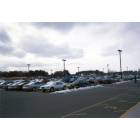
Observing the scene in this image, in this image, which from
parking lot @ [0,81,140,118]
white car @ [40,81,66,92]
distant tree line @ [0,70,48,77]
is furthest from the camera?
distant tree line @ [0,70,48,77]

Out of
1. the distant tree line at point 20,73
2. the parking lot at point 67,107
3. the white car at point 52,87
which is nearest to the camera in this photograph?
the parking lot at point 67,107

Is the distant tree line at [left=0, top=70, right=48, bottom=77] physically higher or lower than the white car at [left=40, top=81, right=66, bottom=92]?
higher

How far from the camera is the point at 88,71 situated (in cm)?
19688

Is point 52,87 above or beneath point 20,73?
beneath

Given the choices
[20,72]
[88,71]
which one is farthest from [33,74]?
[88,71]

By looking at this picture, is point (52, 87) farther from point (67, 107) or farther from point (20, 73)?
point (20, 73)

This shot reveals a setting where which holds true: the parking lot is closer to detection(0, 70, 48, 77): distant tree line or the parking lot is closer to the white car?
the white car

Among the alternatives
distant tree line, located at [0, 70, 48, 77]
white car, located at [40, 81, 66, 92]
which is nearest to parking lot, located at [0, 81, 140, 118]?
white car, located at [40, 81, 66, 92]

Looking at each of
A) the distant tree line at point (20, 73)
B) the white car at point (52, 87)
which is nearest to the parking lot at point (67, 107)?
the white car at point (52, 87)

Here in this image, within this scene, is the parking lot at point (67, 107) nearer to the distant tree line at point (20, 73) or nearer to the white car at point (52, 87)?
the white car at point (52, 87)

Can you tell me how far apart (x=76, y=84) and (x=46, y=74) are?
123162 millimetres

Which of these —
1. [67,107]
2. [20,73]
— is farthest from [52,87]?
[20,73]

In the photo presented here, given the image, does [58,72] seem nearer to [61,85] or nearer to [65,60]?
[65,60]

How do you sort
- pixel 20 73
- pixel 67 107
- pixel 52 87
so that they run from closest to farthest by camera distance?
pixel 67 107 → pixel 52 87 → pixel 20 73
